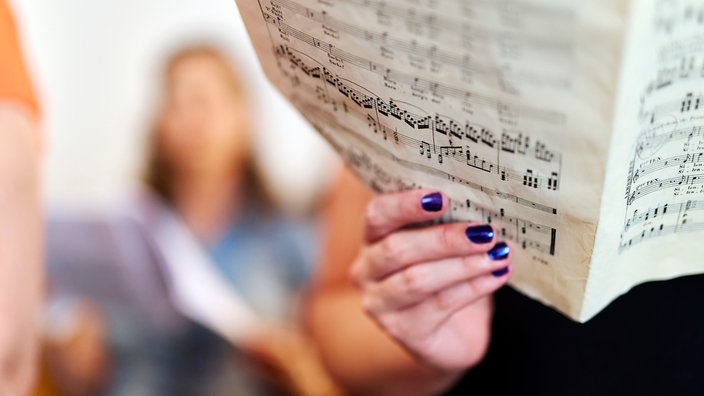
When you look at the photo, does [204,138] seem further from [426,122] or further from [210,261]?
[426,122]

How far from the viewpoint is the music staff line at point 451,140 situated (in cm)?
44

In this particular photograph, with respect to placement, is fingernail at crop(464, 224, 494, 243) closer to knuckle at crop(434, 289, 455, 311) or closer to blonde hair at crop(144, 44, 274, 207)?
knuckle at crop(434, 289, 455, 311)

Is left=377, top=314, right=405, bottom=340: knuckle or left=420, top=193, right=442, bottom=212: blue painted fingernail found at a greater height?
left=420, top=193, right=442, bottom=212: blue painted fingernail

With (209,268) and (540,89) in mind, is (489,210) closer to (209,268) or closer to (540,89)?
(540,89)

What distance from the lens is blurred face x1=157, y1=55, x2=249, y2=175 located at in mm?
1951

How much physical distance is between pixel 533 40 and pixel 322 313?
51cm

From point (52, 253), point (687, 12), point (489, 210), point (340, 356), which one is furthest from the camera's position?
point (52, 253)

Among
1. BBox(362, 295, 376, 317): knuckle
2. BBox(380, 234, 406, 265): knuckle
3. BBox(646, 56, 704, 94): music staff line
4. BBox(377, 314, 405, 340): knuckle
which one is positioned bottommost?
BBox(377, 314, 405, 340): knuckle

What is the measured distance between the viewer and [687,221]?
1.67ft

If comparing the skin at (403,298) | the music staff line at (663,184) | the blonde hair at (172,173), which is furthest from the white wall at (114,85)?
the music staff line at (663,184)

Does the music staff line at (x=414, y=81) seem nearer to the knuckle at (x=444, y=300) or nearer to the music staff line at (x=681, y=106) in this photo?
the music staff line at (x=681, y=106)

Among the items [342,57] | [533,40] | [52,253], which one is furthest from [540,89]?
[52,253]

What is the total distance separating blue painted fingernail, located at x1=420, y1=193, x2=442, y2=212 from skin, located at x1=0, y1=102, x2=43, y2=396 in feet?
1.04


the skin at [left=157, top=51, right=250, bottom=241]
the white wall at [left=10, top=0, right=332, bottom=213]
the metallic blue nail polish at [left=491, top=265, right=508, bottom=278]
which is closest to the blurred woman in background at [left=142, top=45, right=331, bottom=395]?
the skin at [left=157, top=51, right=250, bottom=241]
